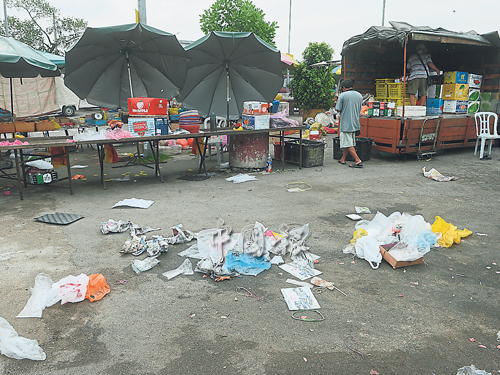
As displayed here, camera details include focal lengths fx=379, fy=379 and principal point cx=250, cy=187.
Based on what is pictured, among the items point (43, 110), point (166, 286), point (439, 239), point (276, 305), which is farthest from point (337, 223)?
point (43, 110)

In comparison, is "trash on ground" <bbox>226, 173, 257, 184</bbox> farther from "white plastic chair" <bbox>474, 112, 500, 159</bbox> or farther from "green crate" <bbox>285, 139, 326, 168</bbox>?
"white plastic chair" <bbox>474, 112, 500, 159</bbox>

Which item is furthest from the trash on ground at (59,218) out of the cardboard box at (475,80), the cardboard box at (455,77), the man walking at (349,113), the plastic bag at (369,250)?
the cardboard box at (475,80)

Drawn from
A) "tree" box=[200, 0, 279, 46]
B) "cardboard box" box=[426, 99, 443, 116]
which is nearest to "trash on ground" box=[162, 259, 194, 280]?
"cardboard box" box=[426, 99, 443, 116]

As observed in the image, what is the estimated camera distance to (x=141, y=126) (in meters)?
6.98

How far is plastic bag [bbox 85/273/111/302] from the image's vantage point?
11.0 ft

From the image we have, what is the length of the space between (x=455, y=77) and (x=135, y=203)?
9.24 m

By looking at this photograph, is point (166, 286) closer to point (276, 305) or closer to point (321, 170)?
point (276, 305)

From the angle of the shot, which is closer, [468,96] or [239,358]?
[239,358]

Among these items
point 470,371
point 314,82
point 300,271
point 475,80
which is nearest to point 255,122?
point 300,271

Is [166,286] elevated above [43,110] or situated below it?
below

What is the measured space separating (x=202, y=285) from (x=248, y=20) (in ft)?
56.8

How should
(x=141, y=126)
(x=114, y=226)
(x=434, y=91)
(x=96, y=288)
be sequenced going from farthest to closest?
(x=434, y=91) < (x=141, y=126) < (x=114, y=226) < (x=96, y=288)

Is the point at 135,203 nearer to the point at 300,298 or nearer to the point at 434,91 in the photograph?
the point at 300,298

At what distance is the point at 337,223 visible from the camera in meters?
5.25
